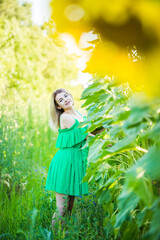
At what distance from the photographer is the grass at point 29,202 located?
173 centimetres

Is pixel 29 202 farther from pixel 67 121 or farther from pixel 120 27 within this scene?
pixel 120 27

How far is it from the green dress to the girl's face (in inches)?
10.7

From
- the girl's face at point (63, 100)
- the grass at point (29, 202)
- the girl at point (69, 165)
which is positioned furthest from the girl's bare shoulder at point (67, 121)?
the grass at point (29, 202)

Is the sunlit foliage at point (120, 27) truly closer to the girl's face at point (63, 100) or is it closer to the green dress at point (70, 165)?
the green dress at point (70, 165)

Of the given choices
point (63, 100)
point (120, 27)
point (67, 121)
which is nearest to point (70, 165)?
point (67, 121)

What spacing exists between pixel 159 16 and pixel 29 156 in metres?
3.63

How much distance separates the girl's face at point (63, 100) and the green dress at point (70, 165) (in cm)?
27

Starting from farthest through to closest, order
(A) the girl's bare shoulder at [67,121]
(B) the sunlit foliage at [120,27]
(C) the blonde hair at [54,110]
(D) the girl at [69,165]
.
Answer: (C) the blonde hair at [54,110]
(A) the girl's bare shoulder at [67,121]
(D) the girl at [69,165]
(B) the sunlit foliage at [120,27]

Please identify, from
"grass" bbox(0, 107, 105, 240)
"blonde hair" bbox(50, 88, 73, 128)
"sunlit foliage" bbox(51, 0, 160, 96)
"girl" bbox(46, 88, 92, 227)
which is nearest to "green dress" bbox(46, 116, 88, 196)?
"girl" bbox(46, 88, 92, 227)

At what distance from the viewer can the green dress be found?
217 centimetres

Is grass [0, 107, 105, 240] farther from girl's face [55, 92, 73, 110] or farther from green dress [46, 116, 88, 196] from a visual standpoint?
girl's face [55, 92, 73, 110]

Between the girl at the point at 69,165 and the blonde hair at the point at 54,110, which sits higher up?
the blonde hair at the point at 54,110

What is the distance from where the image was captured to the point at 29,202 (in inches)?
93.0

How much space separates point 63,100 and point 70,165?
2.39 ft
